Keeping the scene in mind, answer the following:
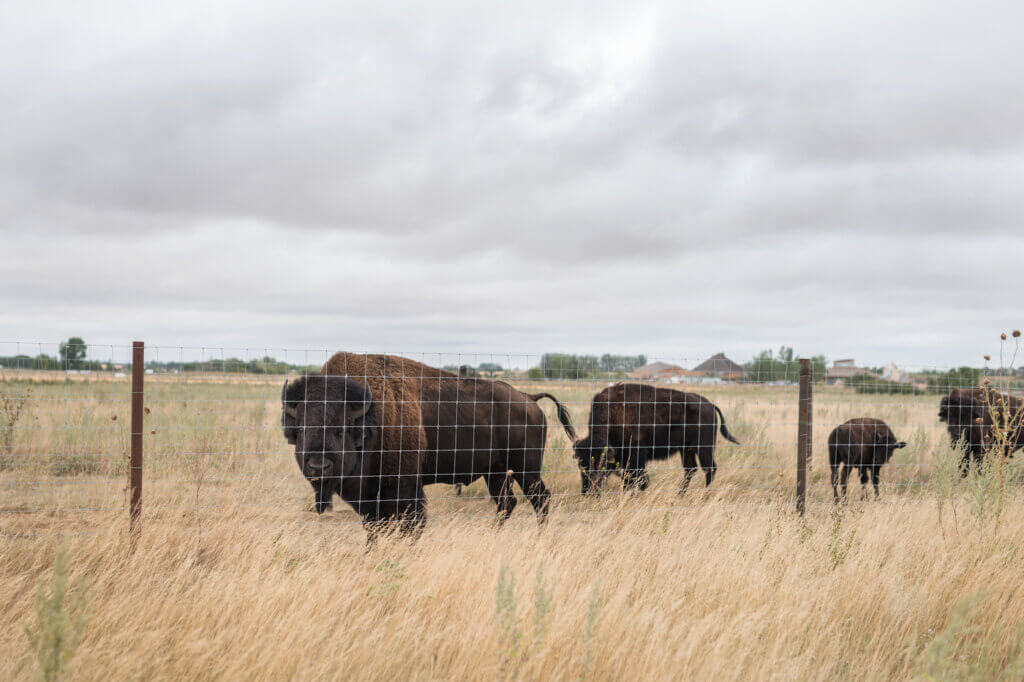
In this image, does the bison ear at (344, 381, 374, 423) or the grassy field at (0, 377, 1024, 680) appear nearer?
the grassy field at (0, 377, 1024, 680)

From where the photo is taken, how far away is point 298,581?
4.18 metres

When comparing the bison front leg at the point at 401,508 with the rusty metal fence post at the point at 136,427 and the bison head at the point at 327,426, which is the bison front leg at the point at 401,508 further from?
the rusty metal fence post at the point at 136,427

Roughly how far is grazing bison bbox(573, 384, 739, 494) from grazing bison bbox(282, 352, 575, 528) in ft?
4.93

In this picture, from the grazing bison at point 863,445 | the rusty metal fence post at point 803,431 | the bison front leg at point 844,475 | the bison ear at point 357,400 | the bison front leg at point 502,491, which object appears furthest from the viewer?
the grazing bison at point 863,445

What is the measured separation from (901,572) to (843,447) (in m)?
5.86

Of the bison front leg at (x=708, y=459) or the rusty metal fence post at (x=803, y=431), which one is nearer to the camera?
the rusty metal fence post at (x=803, y=431)

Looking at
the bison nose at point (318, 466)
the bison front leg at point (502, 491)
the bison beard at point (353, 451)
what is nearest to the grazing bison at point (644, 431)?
the bison front leg at point (502, 491)

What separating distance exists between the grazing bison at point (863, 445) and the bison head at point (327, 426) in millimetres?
7530

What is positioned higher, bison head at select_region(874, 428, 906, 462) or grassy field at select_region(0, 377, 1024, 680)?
bison head at select_region(874, 428, 906, 462)

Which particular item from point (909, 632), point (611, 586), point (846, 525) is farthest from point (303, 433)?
point (846, 525)

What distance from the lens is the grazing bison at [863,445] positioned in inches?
393

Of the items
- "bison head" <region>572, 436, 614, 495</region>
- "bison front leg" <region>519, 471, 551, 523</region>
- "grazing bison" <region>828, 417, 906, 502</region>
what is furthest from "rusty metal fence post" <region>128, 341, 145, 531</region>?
"grazing bison" <region>828, 417, 906, 502</region>

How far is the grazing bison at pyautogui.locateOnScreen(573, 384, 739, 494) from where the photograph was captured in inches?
383

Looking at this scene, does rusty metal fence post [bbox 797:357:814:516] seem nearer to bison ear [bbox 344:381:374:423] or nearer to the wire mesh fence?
the wire mesh fence
